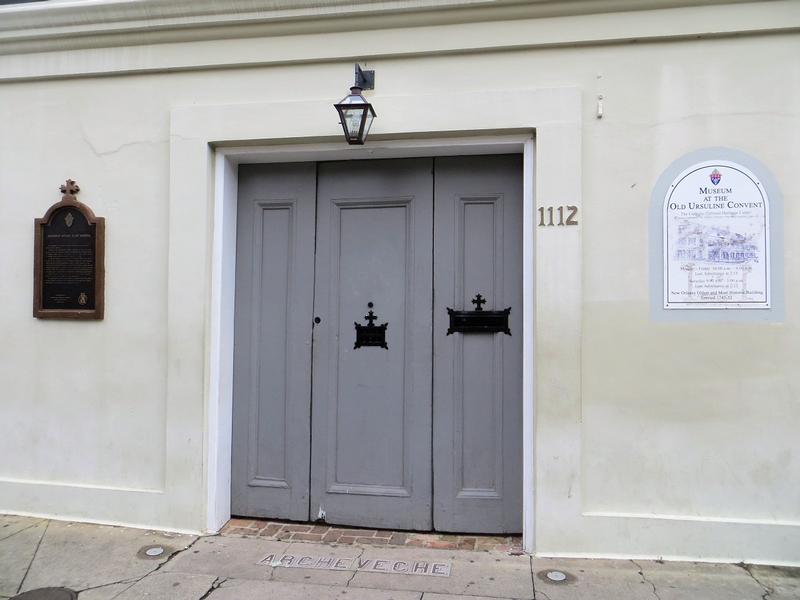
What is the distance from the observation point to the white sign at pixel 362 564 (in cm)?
381

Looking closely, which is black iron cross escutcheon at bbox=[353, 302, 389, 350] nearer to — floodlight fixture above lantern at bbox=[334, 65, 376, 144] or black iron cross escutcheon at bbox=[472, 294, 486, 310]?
black iron cross escutcheon at bbox=[472, 294, 486, 310]

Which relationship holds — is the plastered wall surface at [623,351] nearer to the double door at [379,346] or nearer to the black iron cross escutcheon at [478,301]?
the double door at [379,346]

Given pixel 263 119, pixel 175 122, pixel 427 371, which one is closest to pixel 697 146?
pixel 427 371

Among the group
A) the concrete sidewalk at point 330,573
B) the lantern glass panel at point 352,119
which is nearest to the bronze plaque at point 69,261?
the concrete sidewalk at point 330,573

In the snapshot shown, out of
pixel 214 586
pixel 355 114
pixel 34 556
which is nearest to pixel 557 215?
pixel 355 114

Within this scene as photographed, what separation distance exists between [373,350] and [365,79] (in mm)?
2066

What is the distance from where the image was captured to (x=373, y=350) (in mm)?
4547

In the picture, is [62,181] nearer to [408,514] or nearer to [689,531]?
[408,514]

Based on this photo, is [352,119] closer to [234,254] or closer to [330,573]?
[234,254]

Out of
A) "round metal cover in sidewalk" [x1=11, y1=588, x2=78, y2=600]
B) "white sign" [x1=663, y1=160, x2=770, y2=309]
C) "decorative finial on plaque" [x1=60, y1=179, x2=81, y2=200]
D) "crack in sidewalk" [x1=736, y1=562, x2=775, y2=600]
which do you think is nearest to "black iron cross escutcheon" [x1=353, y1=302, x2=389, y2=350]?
"white sign" [x1=663, y1=160, x2=770, y2=309]

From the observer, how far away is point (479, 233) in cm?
445

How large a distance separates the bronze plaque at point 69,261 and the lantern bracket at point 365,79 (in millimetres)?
2370

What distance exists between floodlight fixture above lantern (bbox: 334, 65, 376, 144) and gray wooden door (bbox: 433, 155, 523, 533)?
763 mm

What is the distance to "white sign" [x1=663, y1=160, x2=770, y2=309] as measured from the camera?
392 centimetres
